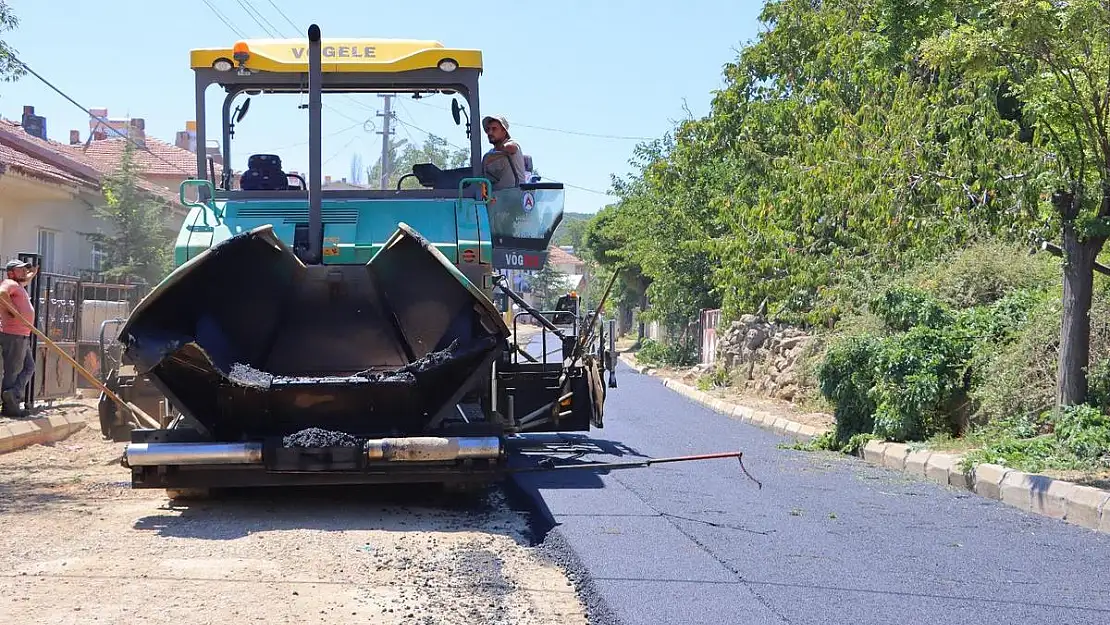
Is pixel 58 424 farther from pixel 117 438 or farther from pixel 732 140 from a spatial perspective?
pixel 732 140

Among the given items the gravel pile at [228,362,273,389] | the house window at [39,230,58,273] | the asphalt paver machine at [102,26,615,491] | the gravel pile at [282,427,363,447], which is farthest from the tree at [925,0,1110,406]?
the house window at [39,230,58,273]

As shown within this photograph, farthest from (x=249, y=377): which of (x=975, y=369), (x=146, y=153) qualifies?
(x=146, y=153)

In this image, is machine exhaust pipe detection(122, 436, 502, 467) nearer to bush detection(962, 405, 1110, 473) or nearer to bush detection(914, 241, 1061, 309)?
bush detection(962, 405, 1110, 473)

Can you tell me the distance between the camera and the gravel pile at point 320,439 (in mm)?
6672

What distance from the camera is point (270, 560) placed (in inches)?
223

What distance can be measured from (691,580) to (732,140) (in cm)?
1614

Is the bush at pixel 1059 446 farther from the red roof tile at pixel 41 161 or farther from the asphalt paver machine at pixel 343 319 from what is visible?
the red roof tile at pixel 41 161

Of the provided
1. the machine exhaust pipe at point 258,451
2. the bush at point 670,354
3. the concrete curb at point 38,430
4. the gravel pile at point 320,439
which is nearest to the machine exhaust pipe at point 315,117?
the gravel pile at point 320,439

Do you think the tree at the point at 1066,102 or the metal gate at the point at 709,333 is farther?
the metal gate at the point at 709,333

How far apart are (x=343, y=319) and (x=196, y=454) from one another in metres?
1.46

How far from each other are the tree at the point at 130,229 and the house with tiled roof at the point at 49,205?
1.04 feet

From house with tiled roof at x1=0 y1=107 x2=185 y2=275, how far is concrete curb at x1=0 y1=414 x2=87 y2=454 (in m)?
7.88

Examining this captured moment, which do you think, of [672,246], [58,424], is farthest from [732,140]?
[58,424]

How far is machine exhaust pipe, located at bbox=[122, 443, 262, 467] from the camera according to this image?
6.54 m
